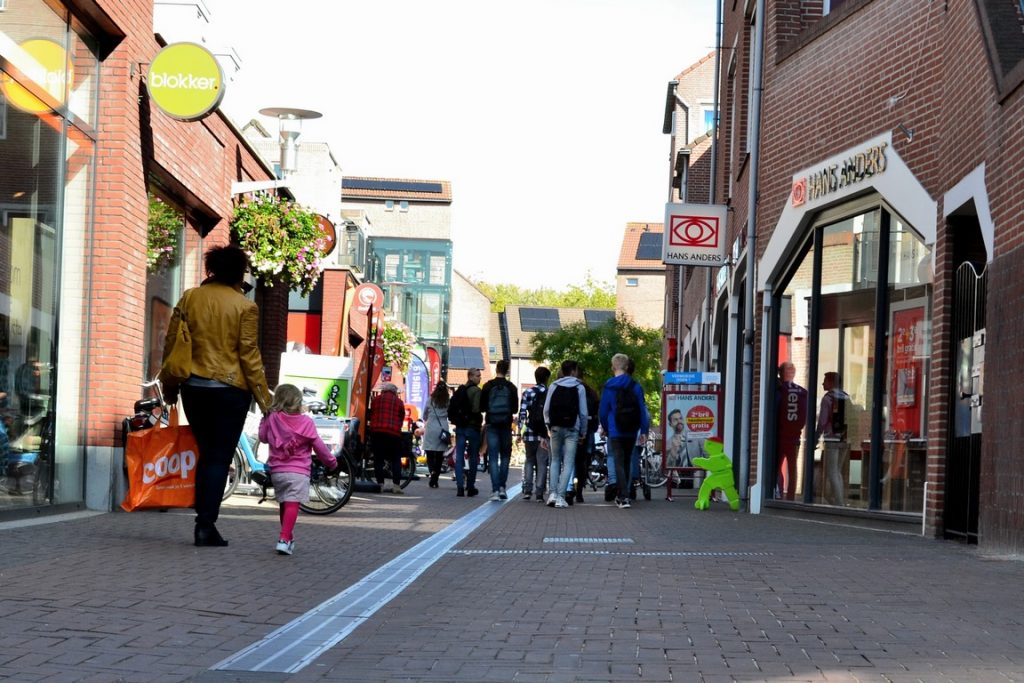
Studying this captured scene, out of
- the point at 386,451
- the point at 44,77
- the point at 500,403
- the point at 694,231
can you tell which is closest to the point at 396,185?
the point at 694,231

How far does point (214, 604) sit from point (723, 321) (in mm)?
18596

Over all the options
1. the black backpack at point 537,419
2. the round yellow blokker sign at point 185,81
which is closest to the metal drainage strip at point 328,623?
the round yellow blokker sign at point 185,81

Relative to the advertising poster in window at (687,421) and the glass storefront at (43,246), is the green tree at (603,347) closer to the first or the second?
the advertising poster in window at (687,421)

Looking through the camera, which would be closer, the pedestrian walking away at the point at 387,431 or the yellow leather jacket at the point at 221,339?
the yellow leather jacket at the point at 221,339

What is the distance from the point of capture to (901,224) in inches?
532

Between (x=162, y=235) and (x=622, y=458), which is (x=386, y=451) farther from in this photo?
(x=162, y=235)

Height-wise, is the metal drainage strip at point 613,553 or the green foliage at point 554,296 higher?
the green foliage at point 554,296

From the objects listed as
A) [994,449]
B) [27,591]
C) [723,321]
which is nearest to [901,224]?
[994,449]

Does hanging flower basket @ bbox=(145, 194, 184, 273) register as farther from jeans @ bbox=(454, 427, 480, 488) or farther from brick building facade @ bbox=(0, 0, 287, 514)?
jeans @ bbox=(454, 427, 480, 488)

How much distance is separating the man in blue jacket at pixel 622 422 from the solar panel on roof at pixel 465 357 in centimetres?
7194

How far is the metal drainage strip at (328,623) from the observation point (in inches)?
209

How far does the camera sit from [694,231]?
21438mm

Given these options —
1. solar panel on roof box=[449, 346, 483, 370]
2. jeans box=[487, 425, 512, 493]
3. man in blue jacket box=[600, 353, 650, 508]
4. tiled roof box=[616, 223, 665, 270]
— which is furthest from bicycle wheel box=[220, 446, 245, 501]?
solar panel on roof box=[449, 346, 483, 370]

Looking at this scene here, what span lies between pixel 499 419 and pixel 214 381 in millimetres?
8715
